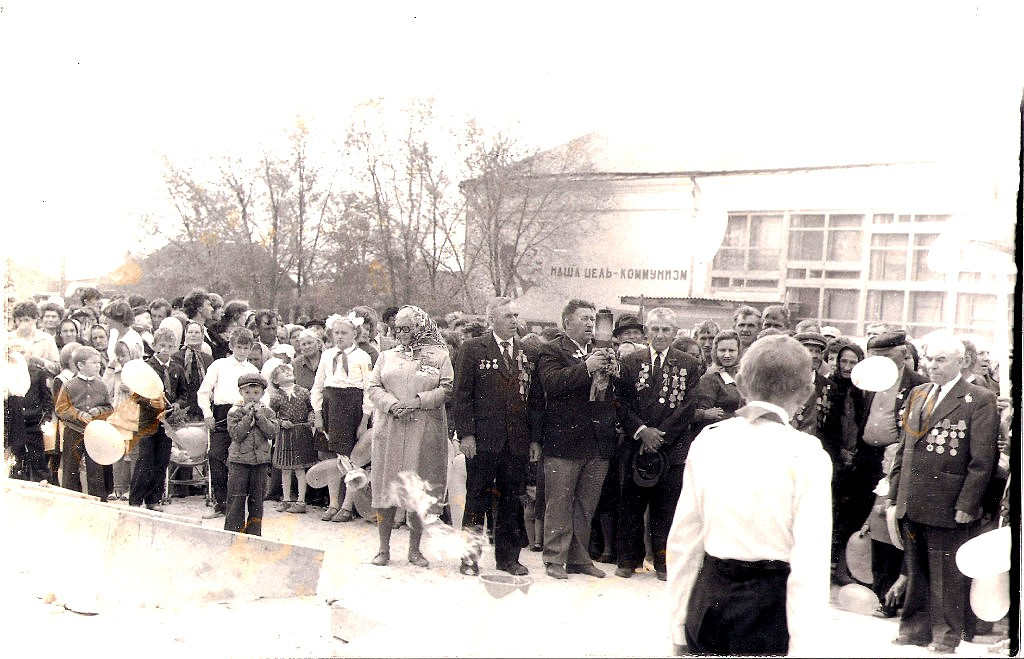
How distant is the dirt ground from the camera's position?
13.0 ft

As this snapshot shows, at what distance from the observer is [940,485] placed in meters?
3.78

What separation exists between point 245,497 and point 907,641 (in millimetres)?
3042

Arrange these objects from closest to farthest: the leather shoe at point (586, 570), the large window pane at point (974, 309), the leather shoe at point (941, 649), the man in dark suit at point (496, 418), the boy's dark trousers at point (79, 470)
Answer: the large window pane at point (974, 309)
the leather shoe at point (941, 649)
the leather shoe at point (586, 570)
the man in dark suit at point (496, 418)
the boy's dark trousers at point (79, 470)

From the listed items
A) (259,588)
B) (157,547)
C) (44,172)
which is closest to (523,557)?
(259,588)

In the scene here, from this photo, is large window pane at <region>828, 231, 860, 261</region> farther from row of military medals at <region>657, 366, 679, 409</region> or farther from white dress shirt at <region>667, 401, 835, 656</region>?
white dress shirt at <region>667, 401, 835, 656</region>

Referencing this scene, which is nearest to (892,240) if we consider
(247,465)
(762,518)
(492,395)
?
(762,518)

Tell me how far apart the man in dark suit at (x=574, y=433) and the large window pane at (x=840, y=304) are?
0.90 m

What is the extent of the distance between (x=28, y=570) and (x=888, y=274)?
4.35 m

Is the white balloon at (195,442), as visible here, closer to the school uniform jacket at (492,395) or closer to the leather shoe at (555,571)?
the school uniform jacket at (492,395)

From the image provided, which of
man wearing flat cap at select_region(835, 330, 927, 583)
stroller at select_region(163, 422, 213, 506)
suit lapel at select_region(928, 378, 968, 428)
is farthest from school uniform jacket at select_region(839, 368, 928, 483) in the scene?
stroller at select_region(163, 422, 213, 506)

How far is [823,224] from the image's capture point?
3867mm

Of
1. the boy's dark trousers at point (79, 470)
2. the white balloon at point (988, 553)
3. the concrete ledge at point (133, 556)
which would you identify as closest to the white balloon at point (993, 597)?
the white balloon at point (988, 553)

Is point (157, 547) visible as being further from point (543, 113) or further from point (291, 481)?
point (543, 113)

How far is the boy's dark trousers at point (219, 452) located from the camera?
4973mm
